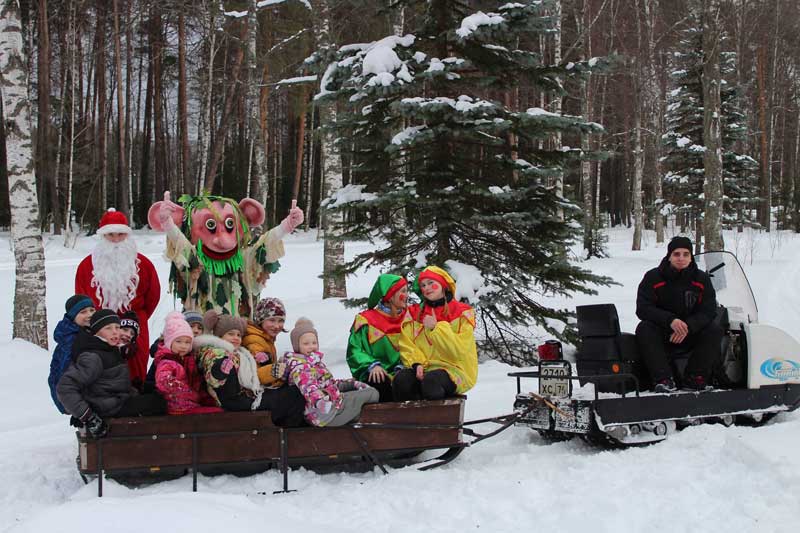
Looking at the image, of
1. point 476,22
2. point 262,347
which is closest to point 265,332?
point 262,347

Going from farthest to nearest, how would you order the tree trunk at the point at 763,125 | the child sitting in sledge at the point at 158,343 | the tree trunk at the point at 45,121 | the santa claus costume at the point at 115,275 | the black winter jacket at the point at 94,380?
the tree trunk at the point at 763,125 < the tree trunk at the point at 45,121 < the santa claus costume at the point at 115,275 < the child sitting in sledge at the point at 158,343 < the black winter jacket at the point at 94,380

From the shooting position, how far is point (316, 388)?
467cm

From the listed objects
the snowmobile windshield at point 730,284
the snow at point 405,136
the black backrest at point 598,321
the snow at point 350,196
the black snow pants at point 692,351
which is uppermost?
the snow at point 405,136

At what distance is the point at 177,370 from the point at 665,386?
12.2ft

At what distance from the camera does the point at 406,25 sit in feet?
50.8

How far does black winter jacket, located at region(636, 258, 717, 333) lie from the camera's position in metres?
5.88

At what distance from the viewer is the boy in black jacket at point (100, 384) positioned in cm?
417

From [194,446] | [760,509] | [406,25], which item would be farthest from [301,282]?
[760,509]

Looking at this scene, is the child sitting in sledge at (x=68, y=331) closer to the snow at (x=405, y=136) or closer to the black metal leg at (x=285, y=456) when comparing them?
the black metal leg at (x=285, y=456)

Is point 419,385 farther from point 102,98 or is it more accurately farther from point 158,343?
point 102,98

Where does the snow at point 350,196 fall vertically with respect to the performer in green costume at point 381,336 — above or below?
above

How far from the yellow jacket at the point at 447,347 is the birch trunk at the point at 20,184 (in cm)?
571

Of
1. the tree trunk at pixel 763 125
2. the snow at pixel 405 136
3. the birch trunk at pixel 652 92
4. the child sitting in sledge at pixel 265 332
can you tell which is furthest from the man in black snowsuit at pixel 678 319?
the tree trunk at pixel 763 125

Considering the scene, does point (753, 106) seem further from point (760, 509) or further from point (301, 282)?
point (760, 509)
